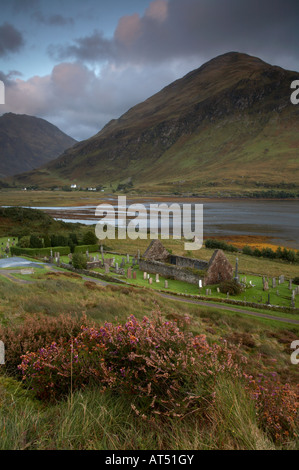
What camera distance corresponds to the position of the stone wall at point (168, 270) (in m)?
30.2

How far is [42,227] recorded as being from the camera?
69.3m

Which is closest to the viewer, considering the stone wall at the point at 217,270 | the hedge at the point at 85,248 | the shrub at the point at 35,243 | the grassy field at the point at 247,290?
the grassy field at the point at 247,290

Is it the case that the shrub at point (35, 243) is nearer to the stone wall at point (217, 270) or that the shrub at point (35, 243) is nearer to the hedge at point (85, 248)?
the hedge at point (85, 248)

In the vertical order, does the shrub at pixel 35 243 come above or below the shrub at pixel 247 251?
above

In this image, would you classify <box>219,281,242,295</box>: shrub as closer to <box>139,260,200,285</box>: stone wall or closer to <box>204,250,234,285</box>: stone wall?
<box>204,250,234,285</box>: stone wall

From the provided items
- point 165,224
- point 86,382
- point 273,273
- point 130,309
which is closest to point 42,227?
point 165,224

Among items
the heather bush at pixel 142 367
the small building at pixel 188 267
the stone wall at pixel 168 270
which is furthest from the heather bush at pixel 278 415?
the stone wall at pixel 168 270

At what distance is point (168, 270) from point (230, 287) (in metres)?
7.63

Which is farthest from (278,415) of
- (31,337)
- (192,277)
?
(192,277)

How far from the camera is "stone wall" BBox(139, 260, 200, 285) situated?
30.2 metres

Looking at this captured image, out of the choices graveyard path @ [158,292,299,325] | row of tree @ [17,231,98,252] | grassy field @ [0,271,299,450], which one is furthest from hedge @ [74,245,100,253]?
grassy field @ [0,271,299,450]

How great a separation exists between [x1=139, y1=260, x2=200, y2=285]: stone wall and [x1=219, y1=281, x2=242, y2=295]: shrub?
8.84 feet

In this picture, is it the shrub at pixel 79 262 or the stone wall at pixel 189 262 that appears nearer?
the stone wall at pixel 189 262

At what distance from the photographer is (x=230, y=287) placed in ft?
88.9
